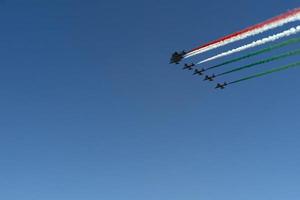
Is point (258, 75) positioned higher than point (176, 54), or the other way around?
point (176, 54)

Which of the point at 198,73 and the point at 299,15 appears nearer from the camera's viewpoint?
the point at 299,15

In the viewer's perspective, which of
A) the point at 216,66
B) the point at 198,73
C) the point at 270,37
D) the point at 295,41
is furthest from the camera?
the point at 198,73

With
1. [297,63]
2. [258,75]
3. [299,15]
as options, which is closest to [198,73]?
[258,75]

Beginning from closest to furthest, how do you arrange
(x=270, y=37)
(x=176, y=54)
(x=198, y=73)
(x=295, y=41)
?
(x=295, y=41), (x=270, y=37), (x=176, y=54), (x=198, y=73)

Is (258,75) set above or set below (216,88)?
below

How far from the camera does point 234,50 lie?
252ft

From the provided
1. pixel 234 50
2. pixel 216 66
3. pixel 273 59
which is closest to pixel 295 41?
pixel 273 59

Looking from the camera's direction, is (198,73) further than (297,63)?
Yes

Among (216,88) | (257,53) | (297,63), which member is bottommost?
(297,63)

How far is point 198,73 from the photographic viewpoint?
106938mm

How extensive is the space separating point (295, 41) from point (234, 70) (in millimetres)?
17645

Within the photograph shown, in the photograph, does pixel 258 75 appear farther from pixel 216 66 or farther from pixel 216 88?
pixel 216 88

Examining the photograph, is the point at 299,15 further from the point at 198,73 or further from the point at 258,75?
the point at 198,73

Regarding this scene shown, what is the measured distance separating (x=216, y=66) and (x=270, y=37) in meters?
15.3
